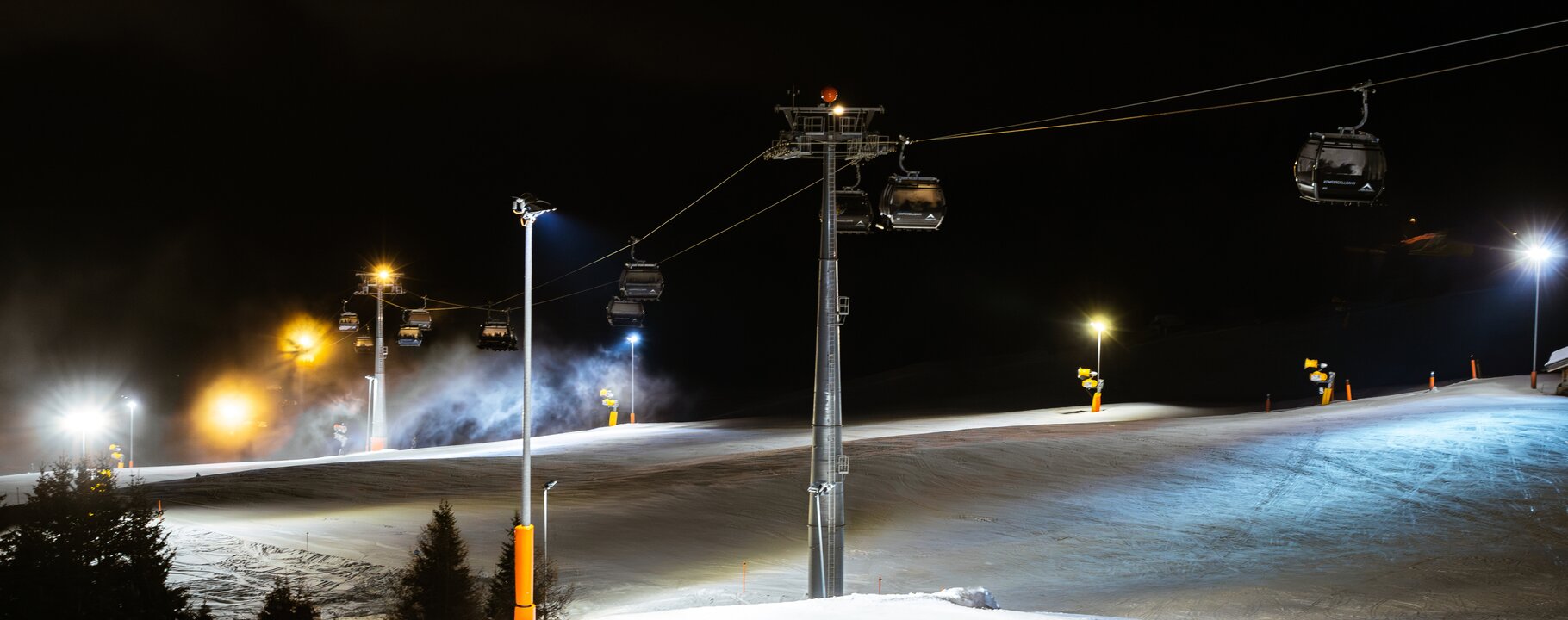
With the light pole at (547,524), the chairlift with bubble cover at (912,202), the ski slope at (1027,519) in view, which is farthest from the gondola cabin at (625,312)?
the chairlift with bubble cover at (912,202)

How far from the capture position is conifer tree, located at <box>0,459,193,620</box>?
14.2m

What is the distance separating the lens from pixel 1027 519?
21.6 metres

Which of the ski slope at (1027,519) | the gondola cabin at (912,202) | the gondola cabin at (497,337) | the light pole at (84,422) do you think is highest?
the gondola cabin at (912,202)

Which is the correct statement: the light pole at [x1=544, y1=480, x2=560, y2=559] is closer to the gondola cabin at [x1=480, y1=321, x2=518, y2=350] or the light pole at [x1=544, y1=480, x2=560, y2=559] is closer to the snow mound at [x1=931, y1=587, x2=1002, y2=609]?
the snow mound at [x1=931, y1=587, x2=1002, y2=609]

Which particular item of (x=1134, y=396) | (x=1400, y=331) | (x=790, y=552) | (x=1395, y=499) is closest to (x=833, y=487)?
(x=790, y=552)

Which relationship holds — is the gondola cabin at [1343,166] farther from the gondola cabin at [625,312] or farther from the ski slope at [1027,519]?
the gondola cabin at [625,312]

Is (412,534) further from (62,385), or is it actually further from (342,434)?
(62,385)

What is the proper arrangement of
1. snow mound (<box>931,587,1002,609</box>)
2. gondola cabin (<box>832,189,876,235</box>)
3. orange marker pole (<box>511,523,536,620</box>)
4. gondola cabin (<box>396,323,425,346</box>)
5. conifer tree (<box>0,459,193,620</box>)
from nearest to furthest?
snow mound (<box>931,587,1002,609</box>) < orange marker pole (<box>511,523,536,620</box>) < conifer tree (<box>0,459,193,620</box>) < gondola cabin (<box>832,189,876,235</box>) < gondola cabin (<box>396,323,425,346</box>)

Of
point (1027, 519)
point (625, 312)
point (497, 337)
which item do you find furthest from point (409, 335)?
point (1027, 519)

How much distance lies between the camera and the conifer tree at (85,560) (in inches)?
561

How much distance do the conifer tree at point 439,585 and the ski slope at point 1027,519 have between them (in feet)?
5.67

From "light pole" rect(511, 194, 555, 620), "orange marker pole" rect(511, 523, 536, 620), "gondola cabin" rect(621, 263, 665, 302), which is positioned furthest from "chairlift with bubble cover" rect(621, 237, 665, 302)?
"orange marker pole" rect(511, 523, 536, 620)

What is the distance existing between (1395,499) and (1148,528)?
Answer: 5321 mm

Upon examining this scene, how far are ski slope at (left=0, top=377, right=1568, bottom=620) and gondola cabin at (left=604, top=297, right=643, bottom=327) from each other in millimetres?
4271
